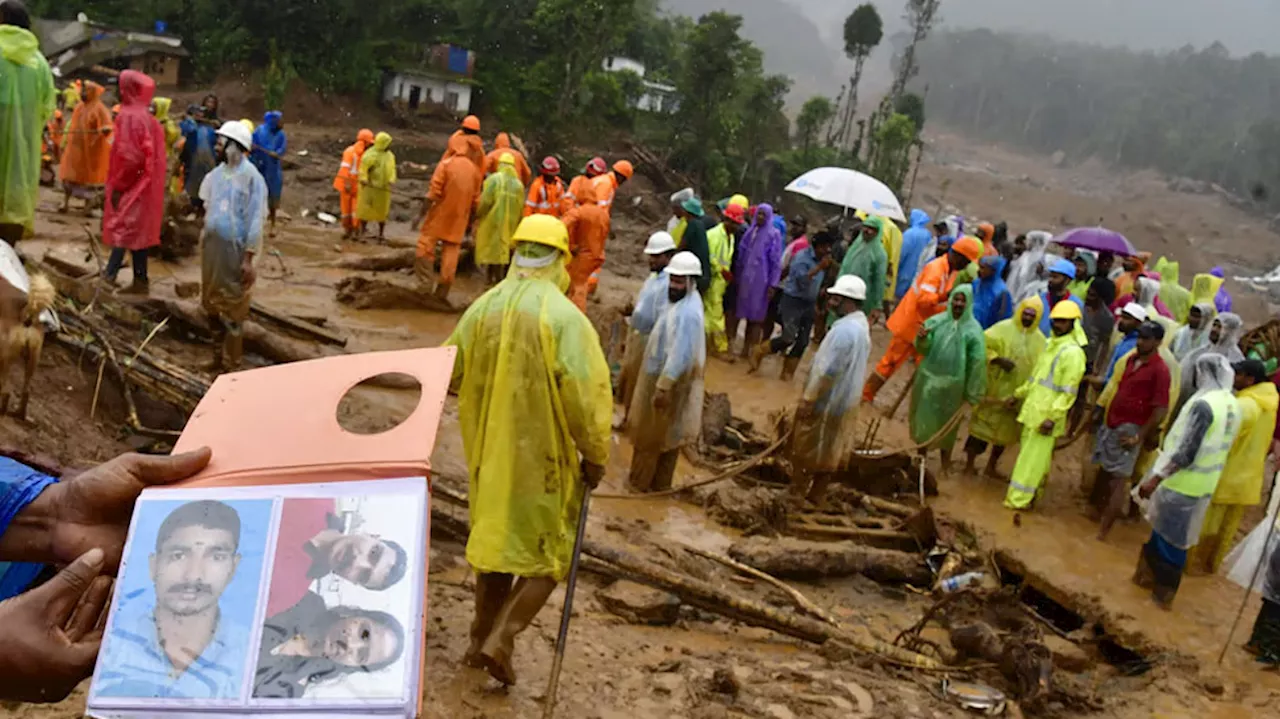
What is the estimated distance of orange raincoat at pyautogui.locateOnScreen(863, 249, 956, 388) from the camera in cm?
920

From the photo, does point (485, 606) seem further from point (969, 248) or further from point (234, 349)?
point (969, 248)

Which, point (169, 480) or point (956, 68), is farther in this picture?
point (956, 68)

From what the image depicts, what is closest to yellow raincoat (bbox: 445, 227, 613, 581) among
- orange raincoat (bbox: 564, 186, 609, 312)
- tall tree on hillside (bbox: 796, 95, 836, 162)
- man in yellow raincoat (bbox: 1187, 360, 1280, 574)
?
man in yellow raincoat (bbox: 1187, 360, 1280, 574)

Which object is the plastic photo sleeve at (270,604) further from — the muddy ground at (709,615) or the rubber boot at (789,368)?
the rubber boot at (789,368)

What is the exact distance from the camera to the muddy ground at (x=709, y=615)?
409 centimetres

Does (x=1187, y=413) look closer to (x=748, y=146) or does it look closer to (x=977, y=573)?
(x=977, y=573)

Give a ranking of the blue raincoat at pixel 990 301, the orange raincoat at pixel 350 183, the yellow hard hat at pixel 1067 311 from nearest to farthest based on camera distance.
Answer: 1. the yellow hard hat at pixel 1067 311
2. the blue raincoat at pixel 990 301
3. the orange raincoat at pixel 350 183

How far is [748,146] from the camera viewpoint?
3092cm

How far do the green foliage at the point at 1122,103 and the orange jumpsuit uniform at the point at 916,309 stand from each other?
1853 inches

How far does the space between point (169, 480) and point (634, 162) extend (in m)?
25.9

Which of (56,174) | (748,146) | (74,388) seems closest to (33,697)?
(74,388)

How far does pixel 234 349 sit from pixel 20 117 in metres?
1.95

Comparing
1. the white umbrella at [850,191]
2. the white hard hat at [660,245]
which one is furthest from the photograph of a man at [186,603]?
the white umbrella at [850,191]

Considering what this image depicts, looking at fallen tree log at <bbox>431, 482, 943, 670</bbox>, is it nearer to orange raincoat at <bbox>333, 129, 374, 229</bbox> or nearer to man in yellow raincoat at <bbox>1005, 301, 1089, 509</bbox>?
man in yellow raincoat at <bbox>1005, 301, 1089, 509</bbox>
